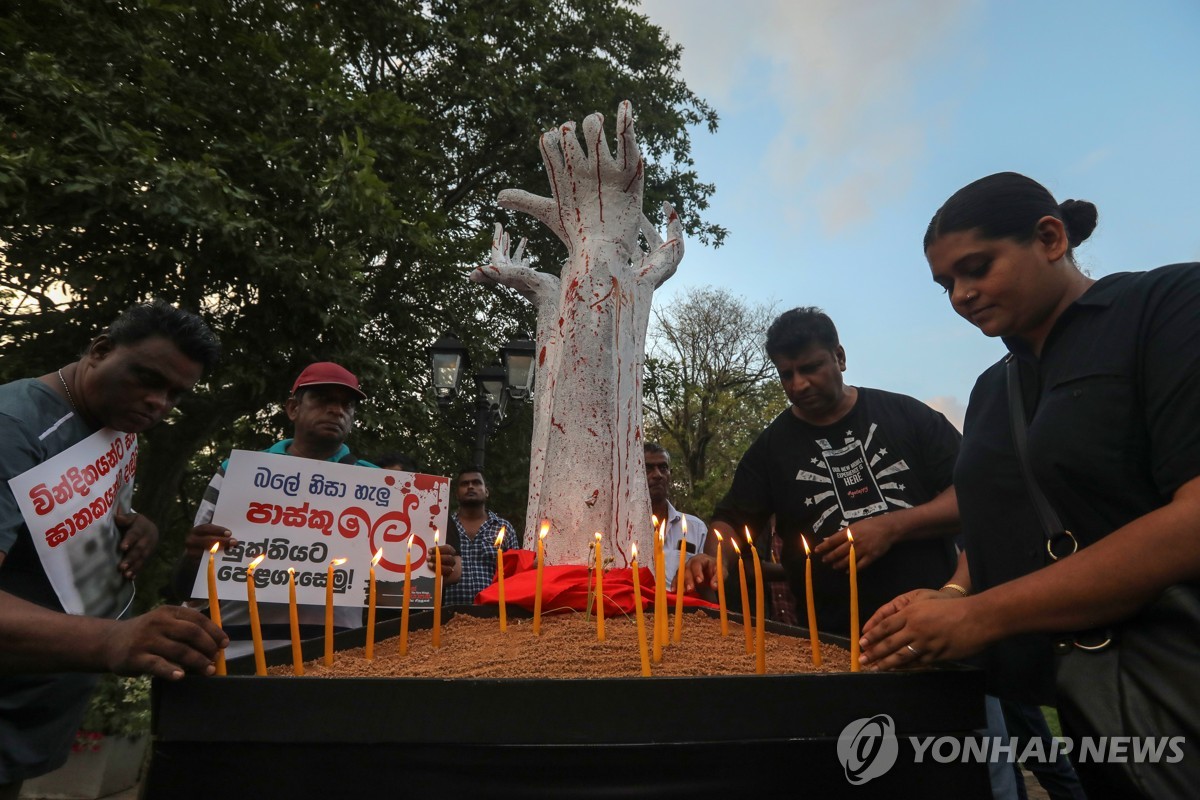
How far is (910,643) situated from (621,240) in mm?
2516

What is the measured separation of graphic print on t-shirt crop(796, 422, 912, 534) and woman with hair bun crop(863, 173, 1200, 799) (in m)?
0.90

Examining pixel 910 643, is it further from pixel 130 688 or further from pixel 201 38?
pixel 201 38

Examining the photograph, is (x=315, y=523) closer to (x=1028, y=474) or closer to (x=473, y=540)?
(x=1028, y=474)

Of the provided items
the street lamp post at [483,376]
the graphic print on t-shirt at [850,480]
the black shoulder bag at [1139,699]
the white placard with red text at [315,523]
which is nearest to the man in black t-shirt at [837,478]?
the graphic print on t-shirt at [850,480]

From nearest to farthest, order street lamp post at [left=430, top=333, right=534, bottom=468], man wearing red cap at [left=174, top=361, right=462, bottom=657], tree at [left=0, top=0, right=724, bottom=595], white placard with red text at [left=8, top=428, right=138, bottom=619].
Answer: white placard with red text at [left=8, top=428, right=138, bottom=619]
man wearing red cap at [left=174, top=361, right=462, bottom=657]
tree at [left=0, top=0, right=724, bottom=595]
street lamp post at [left=430, top=333, right=534, bottom=468]

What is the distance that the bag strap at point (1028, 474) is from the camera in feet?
5.31

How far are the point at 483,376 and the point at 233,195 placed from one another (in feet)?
10.3

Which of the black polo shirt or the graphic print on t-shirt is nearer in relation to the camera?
the black polo shirt

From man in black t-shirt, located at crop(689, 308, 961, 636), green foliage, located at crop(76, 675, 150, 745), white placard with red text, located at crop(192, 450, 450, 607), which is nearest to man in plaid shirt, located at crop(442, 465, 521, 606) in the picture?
white placard with red text, located at crop(192, 450, 450, 607)

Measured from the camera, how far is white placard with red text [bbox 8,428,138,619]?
1978 mm

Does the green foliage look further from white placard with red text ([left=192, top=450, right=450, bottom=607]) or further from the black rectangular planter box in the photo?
the black rectangular planter box

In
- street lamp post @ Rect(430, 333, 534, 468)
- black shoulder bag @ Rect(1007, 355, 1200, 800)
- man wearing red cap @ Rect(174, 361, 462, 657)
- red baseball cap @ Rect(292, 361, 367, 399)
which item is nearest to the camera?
black shoulder bag @ Rect(1007, 355, 1200, 800)

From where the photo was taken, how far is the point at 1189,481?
55.3 inches

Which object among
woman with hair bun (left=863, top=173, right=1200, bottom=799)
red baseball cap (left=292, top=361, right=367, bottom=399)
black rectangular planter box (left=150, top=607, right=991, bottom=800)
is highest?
red baseball cap (left=292, top=361, right=367, bottom=399)
